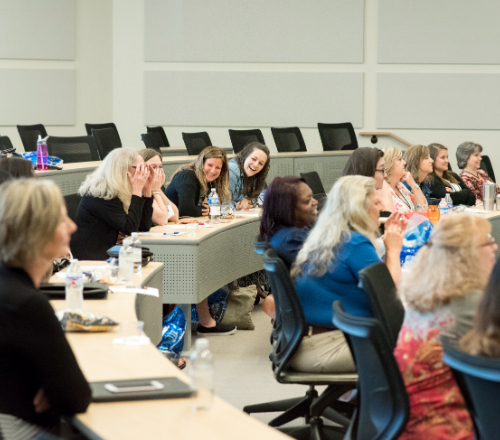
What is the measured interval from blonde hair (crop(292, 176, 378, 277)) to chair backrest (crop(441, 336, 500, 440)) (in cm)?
110

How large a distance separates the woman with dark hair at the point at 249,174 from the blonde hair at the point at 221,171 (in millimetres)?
404

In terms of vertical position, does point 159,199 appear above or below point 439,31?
below

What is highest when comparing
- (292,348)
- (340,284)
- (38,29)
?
(38,29)

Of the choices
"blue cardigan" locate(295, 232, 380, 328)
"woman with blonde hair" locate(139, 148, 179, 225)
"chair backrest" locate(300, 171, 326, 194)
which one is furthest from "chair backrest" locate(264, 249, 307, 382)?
"chair backrest" locate(300, 171, 326, 194)

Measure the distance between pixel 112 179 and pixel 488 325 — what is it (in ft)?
8.54

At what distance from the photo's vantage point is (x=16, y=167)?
329cm

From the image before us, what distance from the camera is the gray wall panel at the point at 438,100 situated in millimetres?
8992

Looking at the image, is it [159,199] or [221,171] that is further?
[221,171]

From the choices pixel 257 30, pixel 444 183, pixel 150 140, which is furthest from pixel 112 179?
pixel 257 30

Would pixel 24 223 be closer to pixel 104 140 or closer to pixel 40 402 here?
pixel 40 402

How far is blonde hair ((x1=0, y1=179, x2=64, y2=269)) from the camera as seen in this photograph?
164 centimetres

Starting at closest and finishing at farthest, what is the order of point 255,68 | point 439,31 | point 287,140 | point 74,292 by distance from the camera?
point 74,292 → point 287,140 → point 439,31 → point 255,68

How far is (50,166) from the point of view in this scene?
4.84 metres

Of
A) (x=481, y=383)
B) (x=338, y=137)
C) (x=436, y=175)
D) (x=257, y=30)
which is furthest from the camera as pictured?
(x=257, y=30)
